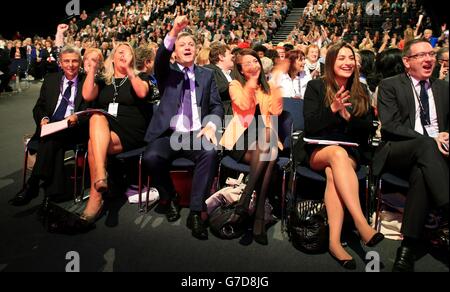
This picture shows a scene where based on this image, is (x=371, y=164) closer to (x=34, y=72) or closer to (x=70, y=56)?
(x=70, y=56)

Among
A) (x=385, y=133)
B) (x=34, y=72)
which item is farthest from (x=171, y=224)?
(x=34, y=72)

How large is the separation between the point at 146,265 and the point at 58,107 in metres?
1.81

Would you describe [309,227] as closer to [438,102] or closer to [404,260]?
[404,260]

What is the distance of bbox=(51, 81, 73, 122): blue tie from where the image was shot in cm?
348

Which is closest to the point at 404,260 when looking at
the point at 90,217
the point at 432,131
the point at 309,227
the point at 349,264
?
the point at 349,264

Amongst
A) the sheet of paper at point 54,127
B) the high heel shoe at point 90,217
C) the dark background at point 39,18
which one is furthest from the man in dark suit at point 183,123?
the dark background at point 39,18

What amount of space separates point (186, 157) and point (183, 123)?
0.30m

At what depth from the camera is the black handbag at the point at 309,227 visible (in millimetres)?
2572

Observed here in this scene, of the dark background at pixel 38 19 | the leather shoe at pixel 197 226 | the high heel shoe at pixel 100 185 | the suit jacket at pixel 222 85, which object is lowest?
the leather shoe at pixel 197 226

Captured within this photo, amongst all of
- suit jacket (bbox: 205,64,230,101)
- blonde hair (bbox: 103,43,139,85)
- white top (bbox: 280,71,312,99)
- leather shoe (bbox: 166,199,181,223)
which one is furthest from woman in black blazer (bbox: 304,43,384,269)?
blonde hair (bbox: 103,43,139,85)

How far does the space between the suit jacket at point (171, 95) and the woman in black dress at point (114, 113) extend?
0.22m

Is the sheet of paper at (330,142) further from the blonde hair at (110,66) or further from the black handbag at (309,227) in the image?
the blonde hair at (110,66)

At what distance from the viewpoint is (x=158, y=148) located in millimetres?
2994

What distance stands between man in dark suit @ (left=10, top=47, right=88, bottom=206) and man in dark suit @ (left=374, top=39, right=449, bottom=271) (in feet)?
7.83
